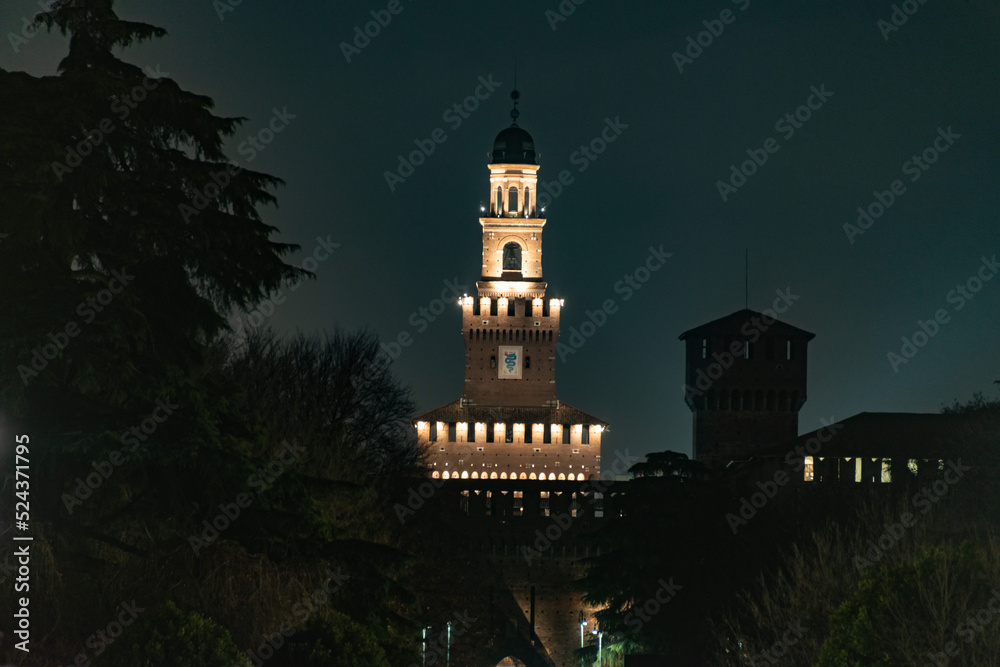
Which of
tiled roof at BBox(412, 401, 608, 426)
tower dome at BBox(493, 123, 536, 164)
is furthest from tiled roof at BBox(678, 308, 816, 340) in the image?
tower dome at BBox(493, 123, 536, 164)

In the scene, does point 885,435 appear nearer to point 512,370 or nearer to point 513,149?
point 512,370

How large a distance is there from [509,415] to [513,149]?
17.6 m

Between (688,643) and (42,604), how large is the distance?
26521 mm

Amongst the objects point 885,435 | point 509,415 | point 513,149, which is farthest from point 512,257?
point 885,435

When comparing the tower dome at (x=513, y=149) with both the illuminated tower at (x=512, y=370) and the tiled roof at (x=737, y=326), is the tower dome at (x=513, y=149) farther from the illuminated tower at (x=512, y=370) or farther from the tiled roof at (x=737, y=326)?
the tiled roof at (x=737, y=326)

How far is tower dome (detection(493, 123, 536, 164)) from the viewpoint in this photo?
338 ft

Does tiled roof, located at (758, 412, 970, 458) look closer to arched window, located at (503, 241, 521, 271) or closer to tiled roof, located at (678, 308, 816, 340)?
tiled roof, located at (678, 308, 816, 340)

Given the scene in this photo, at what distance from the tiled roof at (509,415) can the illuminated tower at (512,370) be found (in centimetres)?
6

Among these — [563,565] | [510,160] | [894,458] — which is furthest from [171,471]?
[510,160]

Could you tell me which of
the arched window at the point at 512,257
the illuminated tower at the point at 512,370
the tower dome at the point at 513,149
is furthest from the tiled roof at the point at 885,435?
the tower dome at the point at 513,149

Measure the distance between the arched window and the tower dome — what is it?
17.3 ft

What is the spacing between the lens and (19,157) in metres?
17.2

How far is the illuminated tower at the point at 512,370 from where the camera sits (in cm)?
9550

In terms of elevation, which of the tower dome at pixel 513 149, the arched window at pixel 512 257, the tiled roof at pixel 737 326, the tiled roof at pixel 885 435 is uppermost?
the tower dome at pixel 513 149
